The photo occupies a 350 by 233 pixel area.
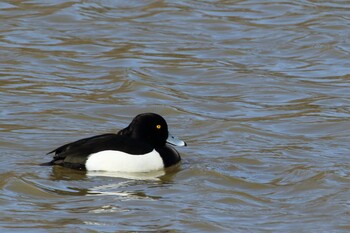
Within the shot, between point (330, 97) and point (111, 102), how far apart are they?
244cm

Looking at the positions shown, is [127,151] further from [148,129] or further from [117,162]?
[148,129]

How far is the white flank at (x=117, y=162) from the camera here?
34.9 ft

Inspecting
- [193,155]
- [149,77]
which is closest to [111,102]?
[149,77]

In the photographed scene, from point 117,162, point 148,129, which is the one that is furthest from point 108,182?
point 148,129

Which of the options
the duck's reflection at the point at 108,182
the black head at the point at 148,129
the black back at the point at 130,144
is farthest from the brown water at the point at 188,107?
the black head at the point at 148,129

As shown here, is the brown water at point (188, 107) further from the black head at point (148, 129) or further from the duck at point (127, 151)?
the black head at point (148, 129)

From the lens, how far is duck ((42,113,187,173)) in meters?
10.6

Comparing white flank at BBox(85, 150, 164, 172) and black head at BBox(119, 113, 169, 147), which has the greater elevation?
black head at BBox(119, 113, 169, 147)

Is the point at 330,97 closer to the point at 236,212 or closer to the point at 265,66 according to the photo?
the point at 265,66

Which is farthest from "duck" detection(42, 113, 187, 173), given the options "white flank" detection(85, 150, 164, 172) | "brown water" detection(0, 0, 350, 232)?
"brown water" detection(0, 0, 350, 232)

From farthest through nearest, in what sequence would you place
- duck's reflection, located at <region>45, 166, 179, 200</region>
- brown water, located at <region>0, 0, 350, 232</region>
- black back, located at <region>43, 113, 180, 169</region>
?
black back, located at <region>43, 113, 180, 169</region>
duck's reflection, located at <region>45, 166, 179, 200</region>
brown water, located at <region>0, 0, 350, 232</region>

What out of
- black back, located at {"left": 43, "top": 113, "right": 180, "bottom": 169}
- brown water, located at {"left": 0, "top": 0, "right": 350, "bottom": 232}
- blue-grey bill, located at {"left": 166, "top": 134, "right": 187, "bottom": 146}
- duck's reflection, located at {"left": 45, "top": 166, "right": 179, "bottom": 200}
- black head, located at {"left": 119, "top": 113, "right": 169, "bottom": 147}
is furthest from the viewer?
blue-grey bill, located at {"left": 166, "top": 134, "right": 187, "bottom": 146}

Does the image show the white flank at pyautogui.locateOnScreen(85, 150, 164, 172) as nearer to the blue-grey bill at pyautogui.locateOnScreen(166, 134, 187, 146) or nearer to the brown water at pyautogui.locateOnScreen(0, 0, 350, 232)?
the brown water at pyautogui.locateOnScreen(0, 0, 350, 232)

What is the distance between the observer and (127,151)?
425 inches
